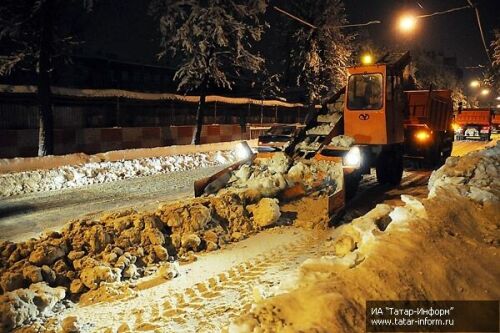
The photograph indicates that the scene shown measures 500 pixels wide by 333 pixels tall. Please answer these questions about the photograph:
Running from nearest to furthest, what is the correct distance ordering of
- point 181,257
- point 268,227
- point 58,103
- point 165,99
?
point 181,257, point 268,227, point 58,103, point 165,99

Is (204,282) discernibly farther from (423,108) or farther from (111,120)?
(111,120)

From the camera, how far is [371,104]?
1068 centimetres

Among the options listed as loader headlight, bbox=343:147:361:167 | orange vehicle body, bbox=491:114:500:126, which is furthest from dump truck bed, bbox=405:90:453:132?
orange vehicle body, bbox=491:114:500:126

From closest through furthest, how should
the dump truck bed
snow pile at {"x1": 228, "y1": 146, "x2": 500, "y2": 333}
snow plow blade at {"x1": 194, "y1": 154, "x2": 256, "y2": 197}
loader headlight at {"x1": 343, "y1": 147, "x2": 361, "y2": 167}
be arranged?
snow pile at {"x1": 228, "y1": 146, "x2": 500, "y2": 333} → snow plow blade at {"x1": 194, "y1": 154, "x2": 256, "y2": 197} → loader headlight at {"x1": 343, "y1": 147, "x2": 361, "y2": 167} → the dump truck bed

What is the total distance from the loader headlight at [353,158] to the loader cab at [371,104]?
113 cm

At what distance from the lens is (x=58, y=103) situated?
17750 mm

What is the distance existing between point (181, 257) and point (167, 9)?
15558 millimetres

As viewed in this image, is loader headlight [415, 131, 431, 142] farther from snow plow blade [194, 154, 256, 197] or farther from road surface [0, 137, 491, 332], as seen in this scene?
snow plow blade [194, 154, 256, 197]

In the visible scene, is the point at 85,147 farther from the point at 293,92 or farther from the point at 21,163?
the point at 293,92

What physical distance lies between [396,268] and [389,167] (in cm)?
819

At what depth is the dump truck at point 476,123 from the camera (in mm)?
28875

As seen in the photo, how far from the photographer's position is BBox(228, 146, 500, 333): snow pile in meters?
3.41

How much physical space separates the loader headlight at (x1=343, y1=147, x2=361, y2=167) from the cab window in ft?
5.29

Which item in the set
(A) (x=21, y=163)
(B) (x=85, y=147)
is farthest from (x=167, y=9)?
(A) (x=21, y=163)
